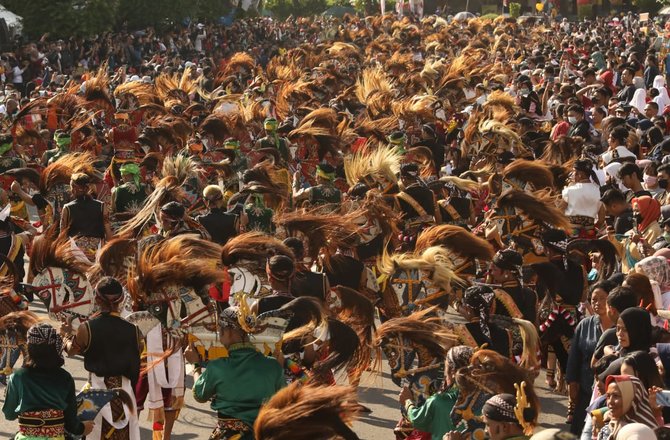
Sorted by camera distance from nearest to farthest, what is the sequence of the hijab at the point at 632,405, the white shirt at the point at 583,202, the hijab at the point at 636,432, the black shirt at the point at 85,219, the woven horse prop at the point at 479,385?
the hijab at the point at 636,432 → the hijab at the point at 632,405 → the woven horse prop at the point at 479,385 → the black shirt at the point at 85,219 → the white shirt at the point at 583,202

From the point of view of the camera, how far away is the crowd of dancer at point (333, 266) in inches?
286

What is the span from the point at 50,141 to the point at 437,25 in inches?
1420

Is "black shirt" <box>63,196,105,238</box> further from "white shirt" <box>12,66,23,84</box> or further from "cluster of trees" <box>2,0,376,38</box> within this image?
"cluster of trees" <box>2,0,376,38</box>

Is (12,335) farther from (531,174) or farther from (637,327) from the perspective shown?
(531,174)

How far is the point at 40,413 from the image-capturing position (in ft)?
23.9

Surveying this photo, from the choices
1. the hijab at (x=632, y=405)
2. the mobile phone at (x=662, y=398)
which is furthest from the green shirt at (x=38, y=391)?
the mobile phone at (x=662, y=398)

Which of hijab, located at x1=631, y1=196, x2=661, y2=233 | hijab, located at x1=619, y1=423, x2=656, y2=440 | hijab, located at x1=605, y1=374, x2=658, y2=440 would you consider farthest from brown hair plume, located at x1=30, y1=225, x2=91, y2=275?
hijab, located at x1=619, y1=423, x2=656, y2=440

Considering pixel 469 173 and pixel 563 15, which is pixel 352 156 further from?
pixel 563 15

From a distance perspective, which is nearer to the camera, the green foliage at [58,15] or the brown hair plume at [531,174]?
the brown hair plume at [531,174]

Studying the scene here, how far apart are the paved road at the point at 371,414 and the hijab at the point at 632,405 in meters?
3.80

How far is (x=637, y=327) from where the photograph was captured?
7.29 metres

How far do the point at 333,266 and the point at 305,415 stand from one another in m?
4.81

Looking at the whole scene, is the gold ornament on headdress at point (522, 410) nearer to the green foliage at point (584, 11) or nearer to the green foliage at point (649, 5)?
the green foliage at point (584, 11)

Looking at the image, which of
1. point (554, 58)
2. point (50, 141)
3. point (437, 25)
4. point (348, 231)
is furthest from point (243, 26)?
point (348, 231)
